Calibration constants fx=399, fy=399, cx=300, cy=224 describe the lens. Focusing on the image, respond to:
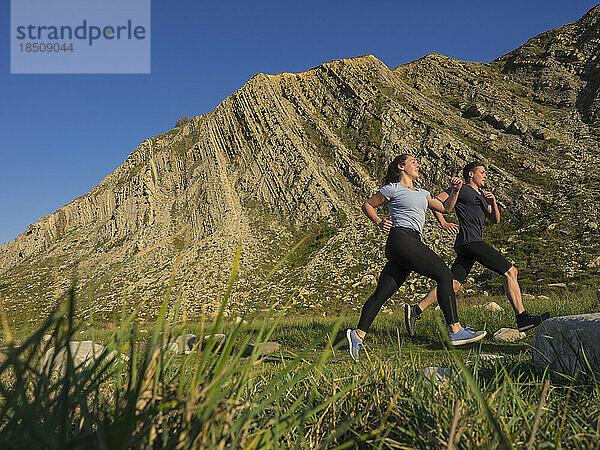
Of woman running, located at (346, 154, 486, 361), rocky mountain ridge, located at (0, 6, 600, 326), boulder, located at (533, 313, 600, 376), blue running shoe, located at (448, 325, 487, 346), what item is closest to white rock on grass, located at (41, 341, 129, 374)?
boulder, located at (533, 313, 600, 376)

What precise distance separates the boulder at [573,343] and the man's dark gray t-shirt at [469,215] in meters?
3.08

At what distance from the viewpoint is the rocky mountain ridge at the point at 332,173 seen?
20.6m

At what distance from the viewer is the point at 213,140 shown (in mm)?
33344

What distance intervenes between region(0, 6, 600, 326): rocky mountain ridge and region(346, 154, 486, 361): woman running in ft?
40.0

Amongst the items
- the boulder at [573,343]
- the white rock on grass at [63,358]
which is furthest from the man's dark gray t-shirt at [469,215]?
the white rock on grass at [63,358]

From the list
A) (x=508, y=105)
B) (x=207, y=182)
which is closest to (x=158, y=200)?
(x=207, y=182)

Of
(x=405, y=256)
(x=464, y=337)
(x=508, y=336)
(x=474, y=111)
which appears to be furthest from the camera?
(x=474, y=111)

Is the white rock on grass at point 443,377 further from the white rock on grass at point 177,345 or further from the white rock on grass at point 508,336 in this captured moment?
the white rock on grass at point 508,336

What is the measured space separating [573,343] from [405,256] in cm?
241

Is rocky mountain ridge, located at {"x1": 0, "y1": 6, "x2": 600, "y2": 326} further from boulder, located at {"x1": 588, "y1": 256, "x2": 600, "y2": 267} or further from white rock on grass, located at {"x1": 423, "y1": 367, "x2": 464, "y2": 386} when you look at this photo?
white rock on grass, located at {"x1": 423, "y1": 367, "x2": 464, "y2": 386}

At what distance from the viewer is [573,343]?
264 cm

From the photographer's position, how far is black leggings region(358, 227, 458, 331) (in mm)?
4859

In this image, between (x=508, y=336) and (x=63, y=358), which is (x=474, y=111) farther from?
(x=63, y=358)

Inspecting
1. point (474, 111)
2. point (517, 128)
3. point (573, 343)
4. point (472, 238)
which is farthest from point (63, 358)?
point (474, 111)
